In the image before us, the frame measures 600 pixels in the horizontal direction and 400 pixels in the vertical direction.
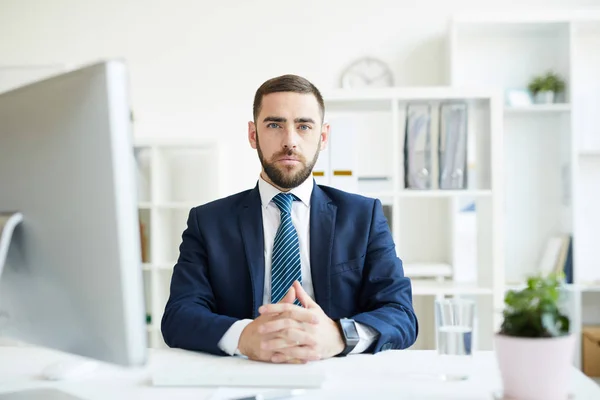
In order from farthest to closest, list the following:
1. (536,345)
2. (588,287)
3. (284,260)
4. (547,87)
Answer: (547,87), (588,287), (284,260), (536,345)

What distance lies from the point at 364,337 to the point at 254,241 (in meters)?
0.51

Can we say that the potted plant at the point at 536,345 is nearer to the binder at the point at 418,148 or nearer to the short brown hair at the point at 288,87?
the short brown hair at the point at 288,87

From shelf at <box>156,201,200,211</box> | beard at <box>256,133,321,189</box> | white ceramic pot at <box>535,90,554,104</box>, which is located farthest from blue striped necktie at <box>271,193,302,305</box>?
white ceramic pot at <box>535,90,554,104</box>

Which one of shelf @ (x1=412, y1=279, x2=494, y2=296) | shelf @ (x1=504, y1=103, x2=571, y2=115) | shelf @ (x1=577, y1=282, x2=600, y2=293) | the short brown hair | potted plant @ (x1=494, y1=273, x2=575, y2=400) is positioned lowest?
shelf @ (x1=577, y1=282, x2=600, y2=293)

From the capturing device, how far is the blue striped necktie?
194 centimetres

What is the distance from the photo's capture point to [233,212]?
2070mm

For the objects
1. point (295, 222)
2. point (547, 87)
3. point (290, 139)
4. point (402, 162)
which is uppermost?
point (547, 87)

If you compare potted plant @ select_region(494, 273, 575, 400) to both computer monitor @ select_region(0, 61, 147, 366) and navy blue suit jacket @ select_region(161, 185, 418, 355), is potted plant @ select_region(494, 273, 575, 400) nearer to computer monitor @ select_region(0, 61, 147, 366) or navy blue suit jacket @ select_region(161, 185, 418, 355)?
computer monitor @ select_region(0, 61, 147, 366)

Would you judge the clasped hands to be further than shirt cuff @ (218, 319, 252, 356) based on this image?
No

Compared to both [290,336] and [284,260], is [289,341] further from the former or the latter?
[284,260]

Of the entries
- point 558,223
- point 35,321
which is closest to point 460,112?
point 558,223

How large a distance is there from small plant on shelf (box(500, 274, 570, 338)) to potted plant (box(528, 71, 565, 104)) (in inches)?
116

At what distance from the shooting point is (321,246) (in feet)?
6.55

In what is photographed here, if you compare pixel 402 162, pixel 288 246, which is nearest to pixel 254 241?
pixel 288 246
